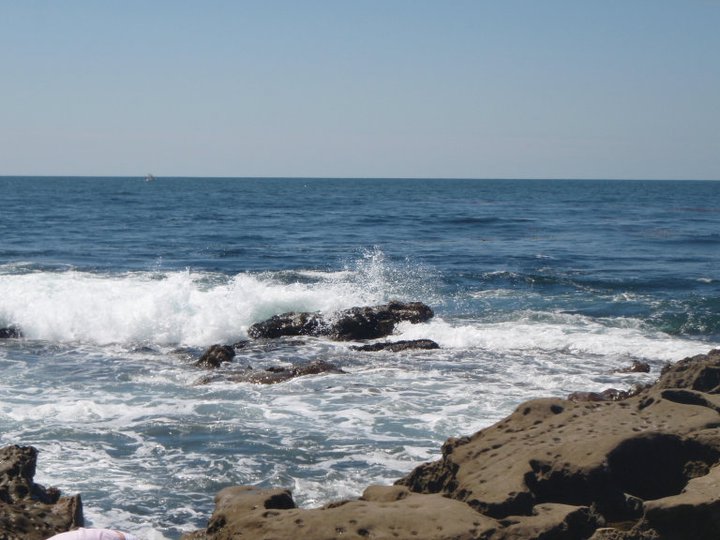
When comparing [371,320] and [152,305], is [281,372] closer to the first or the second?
[371,320]

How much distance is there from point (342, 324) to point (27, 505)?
34.2ft

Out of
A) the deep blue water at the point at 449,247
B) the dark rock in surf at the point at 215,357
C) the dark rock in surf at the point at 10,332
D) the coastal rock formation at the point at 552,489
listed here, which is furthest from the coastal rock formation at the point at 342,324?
the coastal rock formation at the point at 552,489

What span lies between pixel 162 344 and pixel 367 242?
16.5 m

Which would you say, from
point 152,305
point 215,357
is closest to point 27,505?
point 215,357

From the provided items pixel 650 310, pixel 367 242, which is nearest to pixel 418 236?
pixel 367 242

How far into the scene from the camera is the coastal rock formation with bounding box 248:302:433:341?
17.3 metres

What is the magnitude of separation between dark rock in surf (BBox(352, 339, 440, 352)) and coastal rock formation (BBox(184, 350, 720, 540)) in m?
7.15

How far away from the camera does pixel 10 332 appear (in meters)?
17.7

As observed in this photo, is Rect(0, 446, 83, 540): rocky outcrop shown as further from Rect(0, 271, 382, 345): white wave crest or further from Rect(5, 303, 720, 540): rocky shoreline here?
Rect(0, 271, 382, 345): white wave crest

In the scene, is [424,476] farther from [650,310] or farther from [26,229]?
[26,229]

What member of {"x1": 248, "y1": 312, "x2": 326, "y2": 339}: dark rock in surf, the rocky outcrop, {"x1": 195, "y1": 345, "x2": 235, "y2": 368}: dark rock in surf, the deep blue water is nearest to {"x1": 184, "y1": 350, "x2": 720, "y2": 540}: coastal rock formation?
the rocky outcrop

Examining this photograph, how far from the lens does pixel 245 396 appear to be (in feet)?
40.5

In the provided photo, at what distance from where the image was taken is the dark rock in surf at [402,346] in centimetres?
1570

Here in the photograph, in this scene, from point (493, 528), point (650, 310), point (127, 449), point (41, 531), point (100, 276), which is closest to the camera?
point (493, 528)
